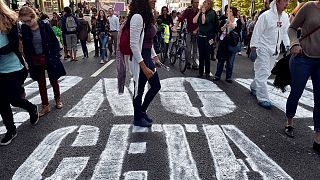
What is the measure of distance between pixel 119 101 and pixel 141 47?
6.78ft

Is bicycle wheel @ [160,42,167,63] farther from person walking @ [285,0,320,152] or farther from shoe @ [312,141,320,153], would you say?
shoe @ [312,141,320,153]

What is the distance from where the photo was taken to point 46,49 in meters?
5.41

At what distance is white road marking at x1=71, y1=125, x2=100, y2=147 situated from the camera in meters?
4.18

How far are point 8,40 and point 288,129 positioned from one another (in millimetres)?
3733

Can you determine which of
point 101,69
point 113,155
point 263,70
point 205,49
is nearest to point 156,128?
point 113,155

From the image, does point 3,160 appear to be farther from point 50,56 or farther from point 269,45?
point 269,45

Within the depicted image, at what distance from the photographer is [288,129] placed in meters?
4.50

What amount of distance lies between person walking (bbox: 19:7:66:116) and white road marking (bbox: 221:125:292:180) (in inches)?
114

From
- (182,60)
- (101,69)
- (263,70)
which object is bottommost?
(101,69)

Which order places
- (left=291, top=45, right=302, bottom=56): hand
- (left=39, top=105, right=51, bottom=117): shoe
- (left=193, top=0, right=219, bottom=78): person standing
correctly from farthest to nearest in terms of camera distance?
(left=193, top=0, right=219, bottom=78): person standing, (left=39, top=105, right=51, bottom=117): shoe, (left=291, top=45, right=302, bottom=56): hand

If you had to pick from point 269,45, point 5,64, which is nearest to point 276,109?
point 269,45

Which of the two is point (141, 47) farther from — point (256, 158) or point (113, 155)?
point (256, 158)

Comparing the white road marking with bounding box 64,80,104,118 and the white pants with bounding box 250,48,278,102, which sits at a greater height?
the white pants with bounding box 250,48,278,102

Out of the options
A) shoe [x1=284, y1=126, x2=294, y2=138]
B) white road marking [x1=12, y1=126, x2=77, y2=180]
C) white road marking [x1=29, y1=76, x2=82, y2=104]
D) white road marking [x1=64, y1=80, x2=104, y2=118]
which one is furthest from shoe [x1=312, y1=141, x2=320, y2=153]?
white road marking [x1=29, y1=76, x2=82, y2=104]
